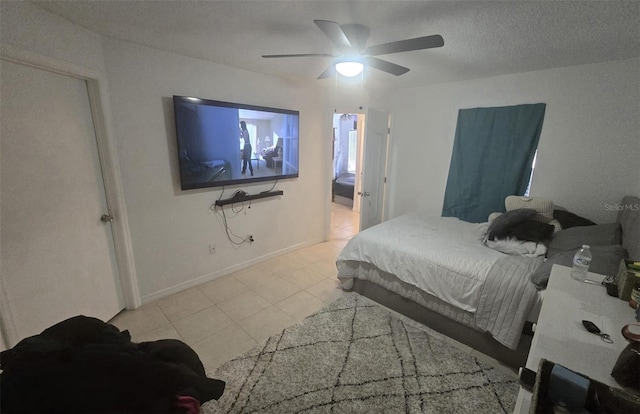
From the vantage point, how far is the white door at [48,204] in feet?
5.21

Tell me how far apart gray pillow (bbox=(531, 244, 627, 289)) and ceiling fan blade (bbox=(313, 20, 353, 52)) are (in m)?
2.01

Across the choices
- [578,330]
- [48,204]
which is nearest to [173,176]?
[48,204]

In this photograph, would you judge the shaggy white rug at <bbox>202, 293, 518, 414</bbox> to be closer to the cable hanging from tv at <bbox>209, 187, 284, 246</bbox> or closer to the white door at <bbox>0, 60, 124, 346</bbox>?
the white door at <bbox>0, 60, 124, 346</bbox>

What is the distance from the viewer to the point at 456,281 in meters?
2.04

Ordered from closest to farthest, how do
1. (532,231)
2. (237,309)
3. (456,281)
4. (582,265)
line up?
1. (582,265)
2. (456,281)
3. (532,231)
4. (237,309)

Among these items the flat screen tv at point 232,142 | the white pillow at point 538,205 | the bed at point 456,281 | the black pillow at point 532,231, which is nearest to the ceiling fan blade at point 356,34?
the flat screen tv at point 232,142

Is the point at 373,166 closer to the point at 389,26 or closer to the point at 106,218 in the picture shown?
the point at 389,26

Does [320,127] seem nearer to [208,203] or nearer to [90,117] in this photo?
[208,203]

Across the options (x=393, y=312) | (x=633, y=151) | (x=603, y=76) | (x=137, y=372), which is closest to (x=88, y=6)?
(x=137, y=372)

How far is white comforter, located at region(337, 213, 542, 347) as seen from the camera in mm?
1829

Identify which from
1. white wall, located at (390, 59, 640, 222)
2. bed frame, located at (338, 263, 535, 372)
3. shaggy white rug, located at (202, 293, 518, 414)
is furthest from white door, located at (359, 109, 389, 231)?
shaggy white rug, located at (202, 293, 518, 414)

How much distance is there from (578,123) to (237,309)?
3900mm

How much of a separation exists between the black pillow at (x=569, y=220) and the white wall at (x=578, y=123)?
231mm

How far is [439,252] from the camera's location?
2.24 m
